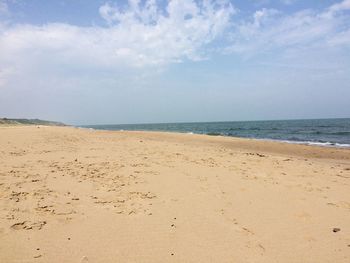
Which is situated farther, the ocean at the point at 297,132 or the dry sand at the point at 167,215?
the ocean at the point at 297,132

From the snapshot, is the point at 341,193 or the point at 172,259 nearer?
the point at 172,259

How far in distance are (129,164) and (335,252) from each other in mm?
5870

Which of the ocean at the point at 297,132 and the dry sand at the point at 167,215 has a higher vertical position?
the dry sand at the point at 167,215

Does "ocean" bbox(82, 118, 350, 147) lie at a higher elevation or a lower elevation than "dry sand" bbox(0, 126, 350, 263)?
lower

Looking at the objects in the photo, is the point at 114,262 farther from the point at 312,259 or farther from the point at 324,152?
the point at 324,152

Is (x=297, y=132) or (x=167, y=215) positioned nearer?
(x=167, y=215)

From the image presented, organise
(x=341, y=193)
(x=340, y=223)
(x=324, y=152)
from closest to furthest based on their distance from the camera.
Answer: (x=340, y=223) → (x=341, y=193) → (x=324, y=152)

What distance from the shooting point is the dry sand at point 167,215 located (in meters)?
3.57

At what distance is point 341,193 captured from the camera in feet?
20.9

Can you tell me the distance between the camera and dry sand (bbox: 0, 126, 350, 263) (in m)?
3.57

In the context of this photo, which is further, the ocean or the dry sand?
the ocean

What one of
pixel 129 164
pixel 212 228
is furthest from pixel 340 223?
pixel 129 164

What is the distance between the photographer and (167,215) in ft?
15.4

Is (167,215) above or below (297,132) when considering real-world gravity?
above
